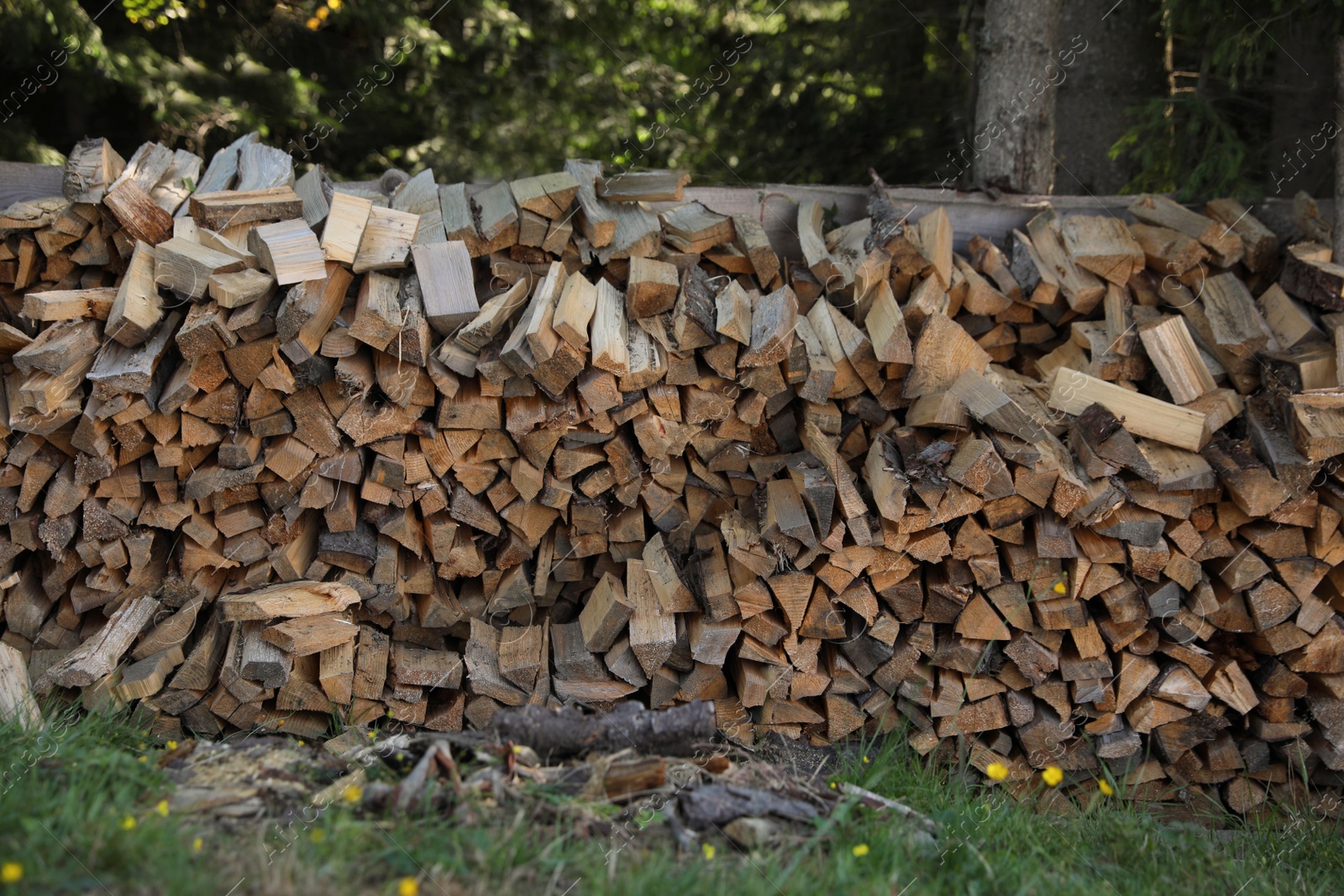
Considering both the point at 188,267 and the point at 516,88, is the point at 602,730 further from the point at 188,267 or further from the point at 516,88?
the point at 516,88

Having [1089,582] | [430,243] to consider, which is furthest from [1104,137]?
[430,243]

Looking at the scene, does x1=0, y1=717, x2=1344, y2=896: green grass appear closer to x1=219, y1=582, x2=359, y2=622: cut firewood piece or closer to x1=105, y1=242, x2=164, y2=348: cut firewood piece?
x1=219, y1=582, x2=359, y2=622: cut firewood piece

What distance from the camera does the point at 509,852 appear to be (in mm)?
1828

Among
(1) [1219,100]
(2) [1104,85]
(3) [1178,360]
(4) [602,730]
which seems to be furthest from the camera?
(2) [1104,85]

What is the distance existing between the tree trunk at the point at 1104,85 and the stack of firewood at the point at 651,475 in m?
1.53

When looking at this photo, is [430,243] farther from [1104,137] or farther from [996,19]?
[1104,137]

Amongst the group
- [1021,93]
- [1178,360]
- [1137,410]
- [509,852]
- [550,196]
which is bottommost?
[509,852]

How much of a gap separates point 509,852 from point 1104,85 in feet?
14.5

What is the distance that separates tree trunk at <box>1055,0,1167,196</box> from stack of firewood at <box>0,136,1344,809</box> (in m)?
1.53

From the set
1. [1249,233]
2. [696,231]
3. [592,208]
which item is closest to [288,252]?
[592,208]

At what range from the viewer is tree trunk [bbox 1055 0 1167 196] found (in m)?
4.44

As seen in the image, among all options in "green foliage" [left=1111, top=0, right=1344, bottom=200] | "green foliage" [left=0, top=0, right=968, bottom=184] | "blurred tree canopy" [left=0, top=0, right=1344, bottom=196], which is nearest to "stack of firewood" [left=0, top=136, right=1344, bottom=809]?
"green foliage" [left=1111, top=0, right=1344, bottom=200]

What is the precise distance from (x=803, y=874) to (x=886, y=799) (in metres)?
0.61

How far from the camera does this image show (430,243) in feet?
9.33
